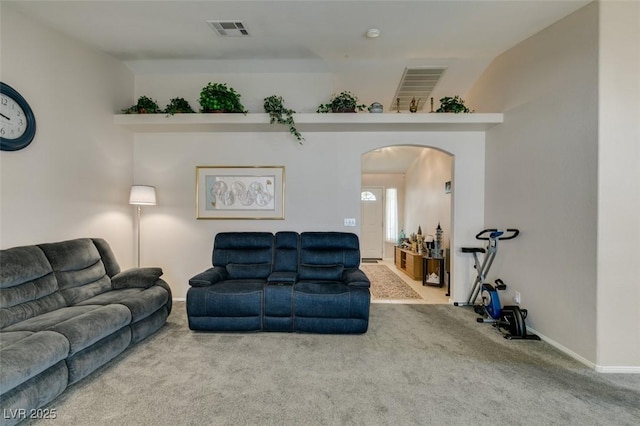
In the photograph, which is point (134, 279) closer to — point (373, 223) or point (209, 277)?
point (209, 277)

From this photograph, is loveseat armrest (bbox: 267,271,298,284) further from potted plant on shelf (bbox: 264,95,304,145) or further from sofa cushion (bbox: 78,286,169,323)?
potted plant on shelf (bbox: 264,95,304,145)

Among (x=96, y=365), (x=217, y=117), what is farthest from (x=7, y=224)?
(x=217, y=117)

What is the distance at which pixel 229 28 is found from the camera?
9.91ft

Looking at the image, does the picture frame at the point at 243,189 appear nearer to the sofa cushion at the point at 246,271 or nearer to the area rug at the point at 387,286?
the sofa cushion at the point at 246,271

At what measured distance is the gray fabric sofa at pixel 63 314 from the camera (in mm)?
1721

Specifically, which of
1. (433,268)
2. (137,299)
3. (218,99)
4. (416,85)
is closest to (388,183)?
(433,268)

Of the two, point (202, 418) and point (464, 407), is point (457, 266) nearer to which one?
point (464, 407)

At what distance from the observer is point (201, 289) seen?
305 centimetres

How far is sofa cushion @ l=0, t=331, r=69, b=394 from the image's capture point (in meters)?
1.60

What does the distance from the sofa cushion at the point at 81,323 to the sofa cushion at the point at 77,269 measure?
26 cm

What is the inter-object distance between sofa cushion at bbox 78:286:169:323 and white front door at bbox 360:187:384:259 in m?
5.80

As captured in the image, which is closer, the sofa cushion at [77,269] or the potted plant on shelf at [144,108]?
the sofa cushion at [77,269]

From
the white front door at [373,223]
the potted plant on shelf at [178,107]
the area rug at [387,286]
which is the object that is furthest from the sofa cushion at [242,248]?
the white front door at [373,223]

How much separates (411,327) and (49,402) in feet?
10.3
